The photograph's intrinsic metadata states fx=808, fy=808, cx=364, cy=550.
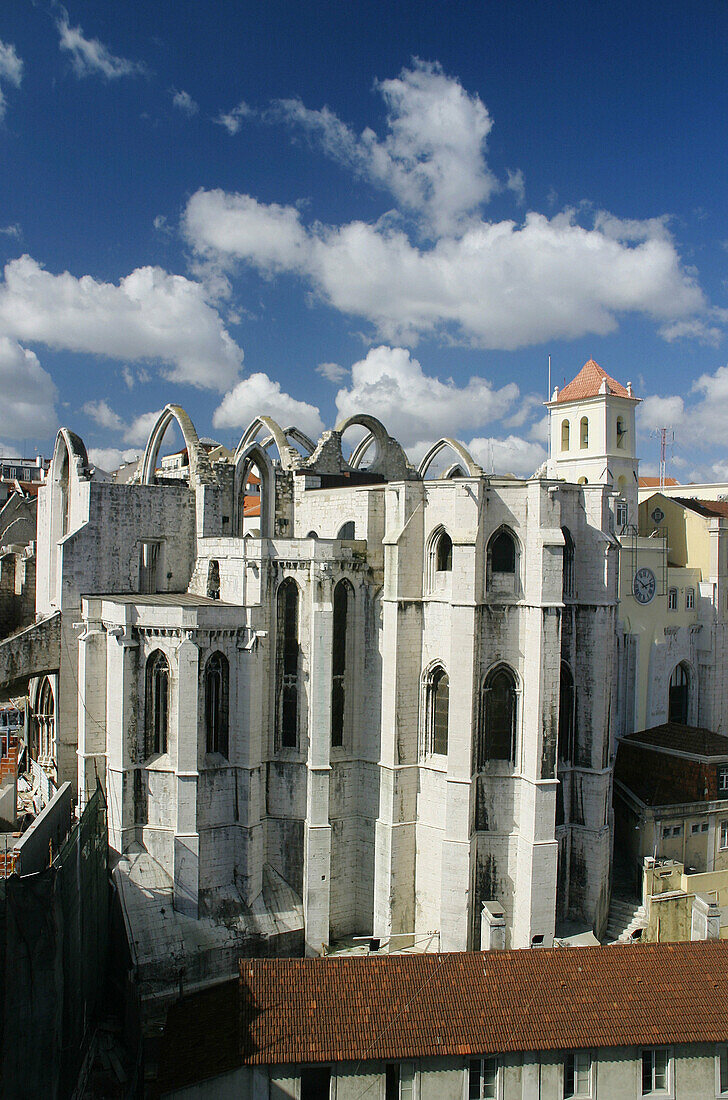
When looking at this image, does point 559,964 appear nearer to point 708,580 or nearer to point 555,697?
point 555,697

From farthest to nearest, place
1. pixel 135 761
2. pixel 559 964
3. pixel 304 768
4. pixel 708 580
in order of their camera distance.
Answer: pixel 708 580 → pixel 304 768 → pixel 135 761 → pixel 559 964

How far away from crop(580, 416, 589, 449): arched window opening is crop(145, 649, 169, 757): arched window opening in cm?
2942

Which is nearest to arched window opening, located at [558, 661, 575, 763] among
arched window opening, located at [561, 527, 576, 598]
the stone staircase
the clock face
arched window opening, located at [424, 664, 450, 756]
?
arched window opening, located at [561, 527, 576, 598]

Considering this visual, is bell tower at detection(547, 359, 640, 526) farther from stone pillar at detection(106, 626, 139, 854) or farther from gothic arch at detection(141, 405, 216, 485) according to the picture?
stone pillar at detection(106, 626, 139, 854)

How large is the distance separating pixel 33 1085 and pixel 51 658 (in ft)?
44.0

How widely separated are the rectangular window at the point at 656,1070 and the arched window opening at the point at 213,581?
17.7m

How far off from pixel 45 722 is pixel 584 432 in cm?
3147

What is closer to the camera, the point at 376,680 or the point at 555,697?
the point at 555,697

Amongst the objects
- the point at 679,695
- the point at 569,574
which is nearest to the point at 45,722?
the point at 569,574

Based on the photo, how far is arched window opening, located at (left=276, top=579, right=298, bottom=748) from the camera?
25797mm

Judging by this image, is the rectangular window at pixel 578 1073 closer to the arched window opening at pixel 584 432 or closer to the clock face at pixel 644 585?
the clock face at pixel 644 585

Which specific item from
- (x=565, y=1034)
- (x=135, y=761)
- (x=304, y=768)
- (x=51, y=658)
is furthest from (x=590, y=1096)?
(x=51, y=658)

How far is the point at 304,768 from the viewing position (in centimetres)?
2559

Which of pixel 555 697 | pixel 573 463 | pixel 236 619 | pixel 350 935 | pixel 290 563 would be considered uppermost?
pixel 573 463
